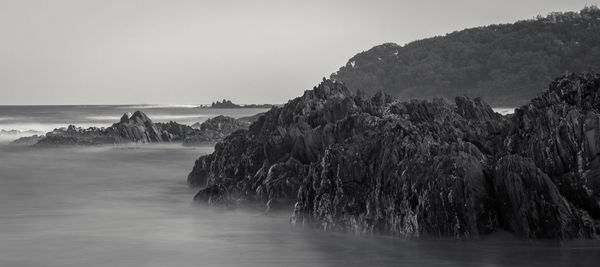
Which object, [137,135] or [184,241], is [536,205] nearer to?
[184,241]

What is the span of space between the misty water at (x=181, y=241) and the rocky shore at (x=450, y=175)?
1.32 feet

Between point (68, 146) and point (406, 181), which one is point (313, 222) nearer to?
point (406, 181)

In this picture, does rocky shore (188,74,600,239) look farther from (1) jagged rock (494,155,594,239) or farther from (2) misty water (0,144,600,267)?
(2) misty water (0,144,600,267)

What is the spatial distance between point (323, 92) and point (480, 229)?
1228cm

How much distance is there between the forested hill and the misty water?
110468 millimetres

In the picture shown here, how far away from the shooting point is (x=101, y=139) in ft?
157

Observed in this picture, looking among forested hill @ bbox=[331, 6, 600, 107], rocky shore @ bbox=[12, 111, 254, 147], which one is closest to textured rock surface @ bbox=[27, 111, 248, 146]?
rocky shore @ bbox=[12, 111, 254, 147]

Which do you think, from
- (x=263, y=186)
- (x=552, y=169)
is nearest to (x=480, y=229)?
(x=552, y=169)

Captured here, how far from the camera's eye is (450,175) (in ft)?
47.8

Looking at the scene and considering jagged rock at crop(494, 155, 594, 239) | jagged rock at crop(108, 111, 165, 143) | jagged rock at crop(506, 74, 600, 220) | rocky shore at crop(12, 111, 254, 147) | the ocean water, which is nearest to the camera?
jagged rock at crop(494, 155, 594, 239)

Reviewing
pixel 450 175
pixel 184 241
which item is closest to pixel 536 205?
pixel 450 175

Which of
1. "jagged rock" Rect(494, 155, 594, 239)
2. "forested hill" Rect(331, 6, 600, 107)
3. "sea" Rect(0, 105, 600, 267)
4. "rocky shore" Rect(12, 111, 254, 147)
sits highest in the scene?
"forested hill" Rect(331, 6, 600, 107)

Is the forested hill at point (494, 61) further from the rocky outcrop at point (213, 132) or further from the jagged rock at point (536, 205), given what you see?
the jagged rock at point (536, 205)

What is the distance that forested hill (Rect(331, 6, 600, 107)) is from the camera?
143m
